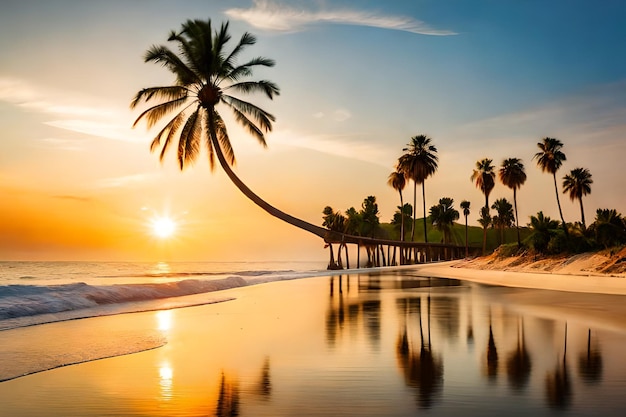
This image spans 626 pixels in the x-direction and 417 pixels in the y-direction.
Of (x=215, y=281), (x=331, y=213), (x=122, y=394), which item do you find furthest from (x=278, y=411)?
(x=331, y=213)

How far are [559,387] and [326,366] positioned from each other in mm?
3273

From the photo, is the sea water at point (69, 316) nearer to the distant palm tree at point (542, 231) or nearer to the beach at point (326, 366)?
the beach at point (326, 366)

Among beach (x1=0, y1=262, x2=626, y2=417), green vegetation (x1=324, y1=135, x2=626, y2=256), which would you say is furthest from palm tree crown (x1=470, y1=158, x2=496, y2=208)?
beach (x1=0, y1=262, x2=626, y2=417)

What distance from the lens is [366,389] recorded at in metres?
6.52

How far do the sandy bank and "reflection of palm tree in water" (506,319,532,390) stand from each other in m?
18.1

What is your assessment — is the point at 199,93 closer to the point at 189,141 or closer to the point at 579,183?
the point at 189,141

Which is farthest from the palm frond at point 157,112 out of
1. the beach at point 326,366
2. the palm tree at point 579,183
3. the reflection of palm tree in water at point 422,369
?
the palm tree at point 579,183

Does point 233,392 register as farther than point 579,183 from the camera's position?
No

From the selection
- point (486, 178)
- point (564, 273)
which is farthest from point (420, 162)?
point (564, 273)

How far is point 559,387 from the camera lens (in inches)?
255

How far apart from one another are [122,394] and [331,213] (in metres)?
96.6

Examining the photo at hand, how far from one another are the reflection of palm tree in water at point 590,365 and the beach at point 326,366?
0.09 feet

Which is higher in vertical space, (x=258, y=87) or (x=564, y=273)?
(x=258, y=87)

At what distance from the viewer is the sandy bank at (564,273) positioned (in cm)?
2881
